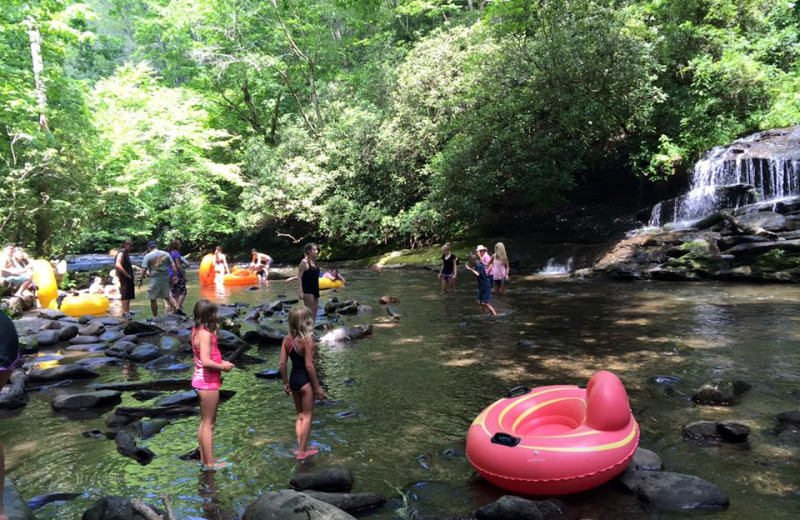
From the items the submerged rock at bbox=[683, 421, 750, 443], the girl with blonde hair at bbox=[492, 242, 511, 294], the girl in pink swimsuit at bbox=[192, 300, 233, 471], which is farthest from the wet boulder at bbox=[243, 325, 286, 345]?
the submerged rock at bbox=[683, 421, 750, 443]

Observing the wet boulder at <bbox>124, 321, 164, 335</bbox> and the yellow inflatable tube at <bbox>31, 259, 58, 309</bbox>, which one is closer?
the wet boulder at <bbox>124, 321, 164, 335</bbox>

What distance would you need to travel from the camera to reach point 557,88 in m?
20.1

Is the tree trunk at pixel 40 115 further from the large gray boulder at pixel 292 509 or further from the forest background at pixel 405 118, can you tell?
the large gray boulder at pixel 292 509

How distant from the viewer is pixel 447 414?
5.98m

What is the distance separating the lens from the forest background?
17625 mm

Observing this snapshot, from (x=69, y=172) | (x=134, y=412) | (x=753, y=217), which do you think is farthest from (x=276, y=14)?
(x=134, y=412)

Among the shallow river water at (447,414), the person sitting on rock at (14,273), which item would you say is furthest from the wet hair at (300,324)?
the person sitting on rock at (14,273)

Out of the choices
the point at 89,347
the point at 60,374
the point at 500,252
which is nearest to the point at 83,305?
the point at 89,347

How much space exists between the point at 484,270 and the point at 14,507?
9.08 metres

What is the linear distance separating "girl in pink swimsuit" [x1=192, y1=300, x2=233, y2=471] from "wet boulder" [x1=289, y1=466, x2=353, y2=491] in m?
0.92

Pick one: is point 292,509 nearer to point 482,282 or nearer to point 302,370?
point 302,370

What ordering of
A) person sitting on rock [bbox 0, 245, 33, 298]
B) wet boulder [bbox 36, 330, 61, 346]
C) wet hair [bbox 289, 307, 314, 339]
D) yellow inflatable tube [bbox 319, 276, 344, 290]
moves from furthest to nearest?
yellow inflatable tube [bbox 319, 276, 344, 290] → person sitting on rock [bbox 0, 245, 33, 298] → wet boulder [bbox 36, 330, 61, 346] → wet hair [bbox 289, 307, 314, 339]

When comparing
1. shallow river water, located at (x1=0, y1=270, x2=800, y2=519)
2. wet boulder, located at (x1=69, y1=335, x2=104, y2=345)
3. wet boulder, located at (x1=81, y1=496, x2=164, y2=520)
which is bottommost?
shallow river water, located at (x1=0, y1=270, x2=800, y2=519)

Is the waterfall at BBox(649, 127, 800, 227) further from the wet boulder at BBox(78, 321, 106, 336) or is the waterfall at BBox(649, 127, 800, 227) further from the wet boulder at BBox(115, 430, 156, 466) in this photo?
the wet boulder at BBox(115, 430, 156, 466)
